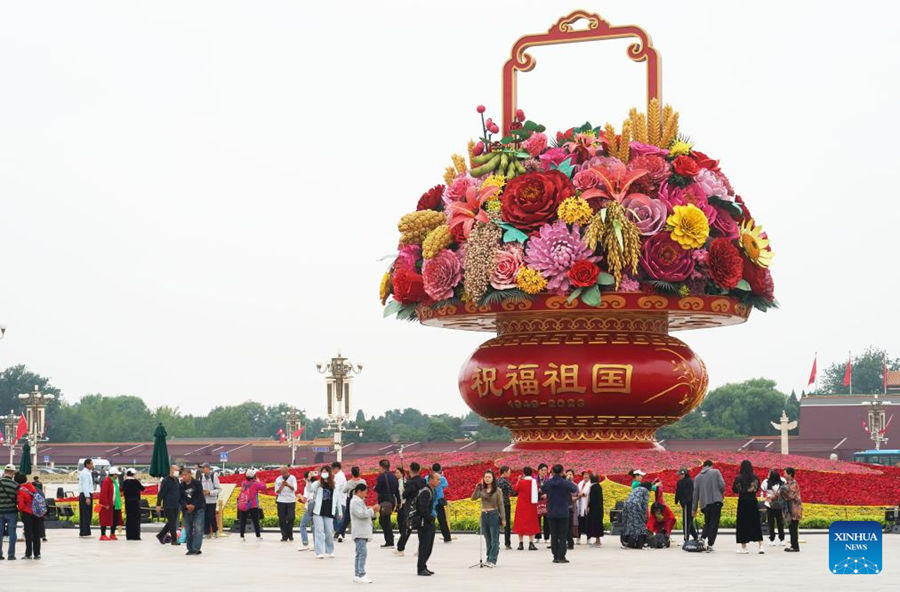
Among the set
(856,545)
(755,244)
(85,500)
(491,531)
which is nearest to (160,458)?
(85,500)

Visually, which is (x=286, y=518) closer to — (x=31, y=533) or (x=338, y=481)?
(x=338, y=481)

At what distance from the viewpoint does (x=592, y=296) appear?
32.2 metres

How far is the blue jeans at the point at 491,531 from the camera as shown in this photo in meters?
21.5

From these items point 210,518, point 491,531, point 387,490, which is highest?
point 387,490

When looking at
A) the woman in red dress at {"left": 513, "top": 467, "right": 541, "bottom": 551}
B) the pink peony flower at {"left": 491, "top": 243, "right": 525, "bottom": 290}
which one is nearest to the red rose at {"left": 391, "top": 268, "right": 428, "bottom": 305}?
the pink peony flower at {"left": 491, "top": 243, "right": 525, "bottom": 290}

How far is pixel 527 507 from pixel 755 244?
11.9 meters

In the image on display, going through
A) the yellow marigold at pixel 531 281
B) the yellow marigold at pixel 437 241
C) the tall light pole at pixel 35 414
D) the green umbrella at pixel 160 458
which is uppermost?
the yellow marigold at pixel 437 241

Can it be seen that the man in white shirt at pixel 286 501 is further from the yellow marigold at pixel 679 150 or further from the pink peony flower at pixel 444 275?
the yellow marigold at pixel 679 150

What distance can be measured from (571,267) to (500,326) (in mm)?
3335

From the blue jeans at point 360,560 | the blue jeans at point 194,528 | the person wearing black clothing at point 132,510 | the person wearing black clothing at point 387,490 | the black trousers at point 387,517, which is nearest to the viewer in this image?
the blue jeans at point 360,560

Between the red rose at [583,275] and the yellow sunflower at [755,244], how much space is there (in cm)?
397

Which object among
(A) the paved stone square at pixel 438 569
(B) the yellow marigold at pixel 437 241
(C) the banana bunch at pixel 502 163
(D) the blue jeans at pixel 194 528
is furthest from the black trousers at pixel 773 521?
(C) the banana bunch at pixel 502 163

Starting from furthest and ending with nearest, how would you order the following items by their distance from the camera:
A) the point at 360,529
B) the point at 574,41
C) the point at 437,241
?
1. the point at 574,41
2. the point at 437,241
3. the point at 360,529

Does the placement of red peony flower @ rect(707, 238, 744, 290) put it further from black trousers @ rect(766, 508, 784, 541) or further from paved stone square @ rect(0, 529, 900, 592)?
black trousers @ rect(766, 508, 784, 541)
